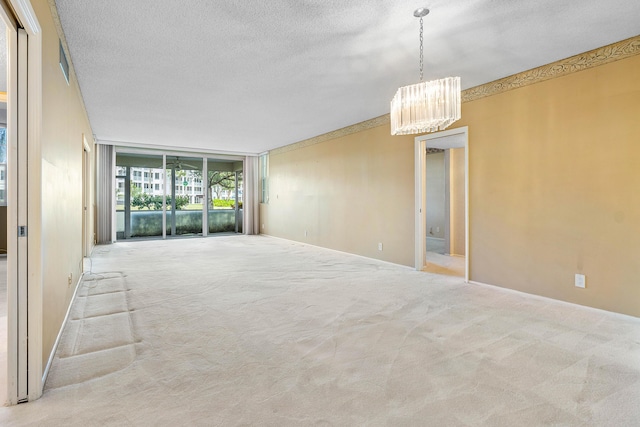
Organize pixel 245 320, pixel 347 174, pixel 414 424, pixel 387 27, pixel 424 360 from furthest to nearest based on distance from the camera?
pixel 347 174 < pixel 245 320 < pixel 387 27 < pixel 424 360 < pixel 414 424

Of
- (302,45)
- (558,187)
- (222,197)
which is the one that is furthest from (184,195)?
(558,187)

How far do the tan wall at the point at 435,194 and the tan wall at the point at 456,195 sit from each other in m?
1.33

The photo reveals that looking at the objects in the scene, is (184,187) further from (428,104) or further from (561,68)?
(561,68)

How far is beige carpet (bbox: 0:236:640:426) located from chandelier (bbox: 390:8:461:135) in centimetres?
165

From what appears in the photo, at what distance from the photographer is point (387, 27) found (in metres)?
2.66

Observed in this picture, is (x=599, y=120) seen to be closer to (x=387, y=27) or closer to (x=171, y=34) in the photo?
(x=387, y=27)

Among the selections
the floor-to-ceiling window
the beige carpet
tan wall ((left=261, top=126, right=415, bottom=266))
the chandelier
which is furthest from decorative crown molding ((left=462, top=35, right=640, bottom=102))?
the floor-to-ceiling window

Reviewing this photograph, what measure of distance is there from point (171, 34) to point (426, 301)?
3.43 meters

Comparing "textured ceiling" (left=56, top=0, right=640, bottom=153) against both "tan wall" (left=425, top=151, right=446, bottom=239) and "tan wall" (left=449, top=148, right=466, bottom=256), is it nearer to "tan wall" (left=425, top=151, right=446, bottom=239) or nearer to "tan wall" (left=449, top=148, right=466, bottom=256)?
"tan wall" (left=449, top=148, right=466, bottom=256)

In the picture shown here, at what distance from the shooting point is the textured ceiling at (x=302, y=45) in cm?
242

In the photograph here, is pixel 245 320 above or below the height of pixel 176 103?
below

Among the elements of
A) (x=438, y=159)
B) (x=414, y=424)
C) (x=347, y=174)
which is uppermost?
(x=438, y=159)

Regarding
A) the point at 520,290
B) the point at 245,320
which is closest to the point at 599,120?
the point at 520,290

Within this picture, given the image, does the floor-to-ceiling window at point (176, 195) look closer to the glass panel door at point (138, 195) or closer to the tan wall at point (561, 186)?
the glass panel door at point (138, 195)
